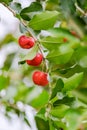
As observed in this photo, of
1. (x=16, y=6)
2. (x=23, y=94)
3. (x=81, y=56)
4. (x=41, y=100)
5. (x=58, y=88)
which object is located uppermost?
(x=16, y=6)

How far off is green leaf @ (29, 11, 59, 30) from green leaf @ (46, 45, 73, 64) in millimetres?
74

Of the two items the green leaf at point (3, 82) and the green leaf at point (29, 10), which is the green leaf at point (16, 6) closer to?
the green leaf at point (29, 10)

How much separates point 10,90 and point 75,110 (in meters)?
0.78

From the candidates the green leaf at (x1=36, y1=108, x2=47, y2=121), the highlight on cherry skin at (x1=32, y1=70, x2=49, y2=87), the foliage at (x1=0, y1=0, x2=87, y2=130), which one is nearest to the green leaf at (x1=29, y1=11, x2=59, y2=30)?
the foliage at (x1=0, y1=0, x2=87, y2=130)

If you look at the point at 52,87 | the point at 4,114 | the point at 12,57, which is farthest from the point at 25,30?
the point at 12,57

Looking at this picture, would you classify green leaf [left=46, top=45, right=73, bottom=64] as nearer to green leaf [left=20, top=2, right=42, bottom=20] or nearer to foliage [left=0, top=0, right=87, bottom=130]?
foliage [left=0, top=0, right=87, bottom=130]

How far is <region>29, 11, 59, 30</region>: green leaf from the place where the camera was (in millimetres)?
1151

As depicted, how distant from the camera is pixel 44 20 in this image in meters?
1.16

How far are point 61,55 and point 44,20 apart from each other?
11 cm

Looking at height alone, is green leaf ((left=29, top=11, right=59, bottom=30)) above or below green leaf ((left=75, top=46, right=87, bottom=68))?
above

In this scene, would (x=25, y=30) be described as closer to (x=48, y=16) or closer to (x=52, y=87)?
(x=48, y=16)

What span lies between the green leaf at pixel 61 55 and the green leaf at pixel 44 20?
7cm

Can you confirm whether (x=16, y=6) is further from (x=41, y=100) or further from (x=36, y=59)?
(x=41, y=100)

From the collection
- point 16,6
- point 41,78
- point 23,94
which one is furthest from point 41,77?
point 23,94
